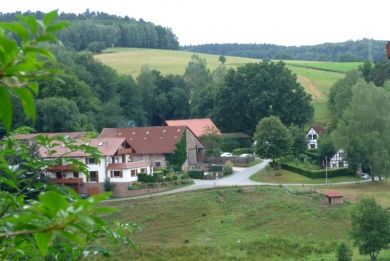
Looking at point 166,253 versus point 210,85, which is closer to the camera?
point 166,253

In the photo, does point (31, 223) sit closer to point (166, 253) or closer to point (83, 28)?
point (166, 253)

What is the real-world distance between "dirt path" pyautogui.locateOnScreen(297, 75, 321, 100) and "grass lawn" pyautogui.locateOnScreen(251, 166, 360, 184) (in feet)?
104

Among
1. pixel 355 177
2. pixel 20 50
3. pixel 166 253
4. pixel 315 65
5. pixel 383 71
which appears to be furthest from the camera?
pixel 315 65

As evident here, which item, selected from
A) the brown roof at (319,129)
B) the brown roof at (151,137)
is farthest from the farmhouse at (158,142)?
the brown roof at (319,129)

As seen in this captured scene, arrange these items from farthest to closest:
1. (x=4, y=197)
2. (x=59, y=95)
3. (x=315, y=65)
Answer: (x=315, y=65), (x=59, y=95), (x=4, y=197)

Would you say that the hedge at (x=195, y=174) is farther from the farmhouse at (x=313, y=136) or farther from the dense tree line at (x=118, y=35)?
the dense tree line at (x=118, y=35)

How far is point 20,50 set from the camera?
6.16 ft

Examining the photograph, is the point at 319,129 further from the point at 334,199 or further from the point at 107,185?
the point at 107,185

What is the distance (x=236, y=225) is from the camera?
105 feet

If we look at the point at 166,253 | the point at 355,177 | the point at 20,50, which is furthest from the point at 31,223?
the point at 355,177

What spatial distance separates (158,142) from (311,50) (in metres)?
113

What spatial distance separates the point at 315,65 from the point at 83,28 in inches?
1450

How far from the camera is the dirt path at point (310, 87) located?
7525 cm

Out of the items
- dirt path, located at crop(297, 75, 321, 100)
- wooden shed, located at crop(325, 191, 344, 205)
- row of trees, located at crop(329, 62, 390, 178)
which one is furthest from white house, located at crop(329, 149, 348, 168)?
dirt path, located at crop(297, 75, 321, 100)
